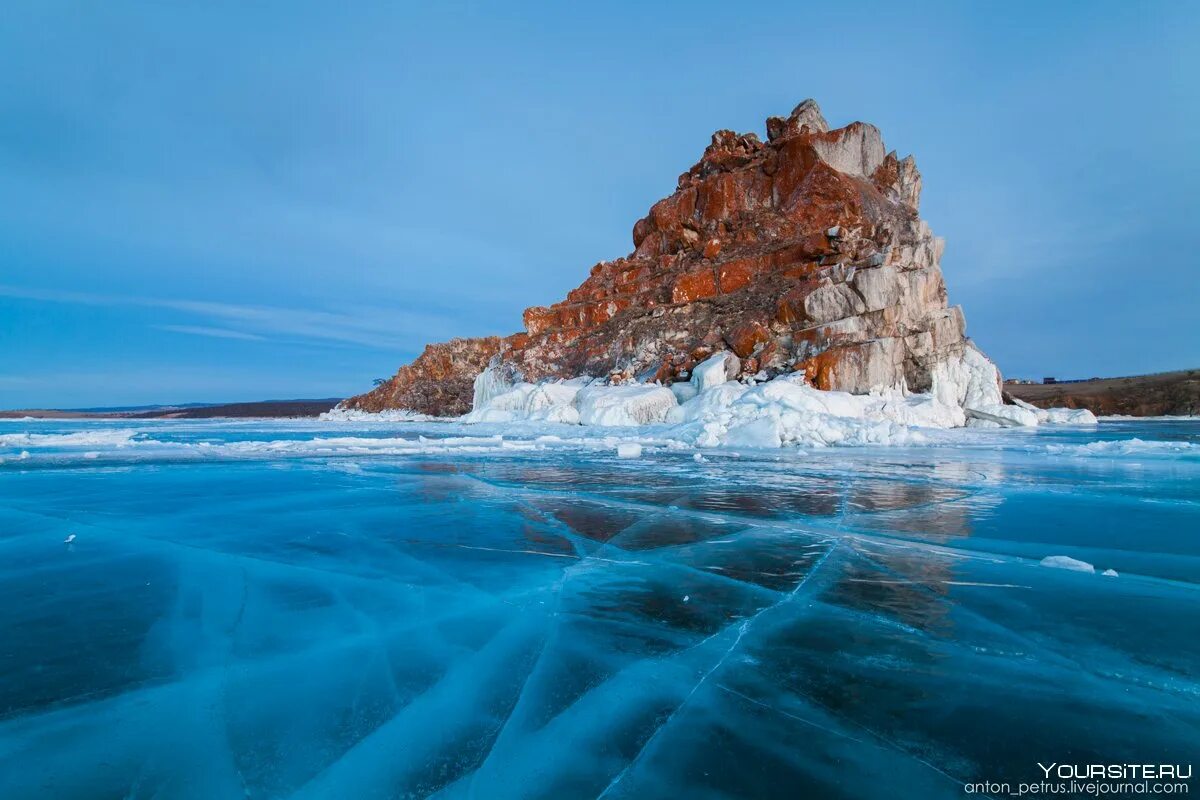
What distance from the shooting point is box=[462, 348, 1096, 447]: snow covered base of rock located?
1489 cm

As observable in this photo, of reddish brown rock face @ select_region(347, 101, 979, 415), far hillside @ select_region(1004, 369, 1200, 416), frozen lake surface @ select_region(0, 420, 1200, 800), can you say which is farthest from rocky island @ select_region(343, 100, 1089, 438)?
frozen lake surface @ select_region(0, 420, 1200, 800)

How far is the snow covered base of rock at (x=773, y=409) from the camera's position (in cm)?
1489

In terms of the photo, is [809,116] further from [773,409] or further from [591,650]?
[591,650]

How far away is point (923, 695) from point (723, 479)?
627cm

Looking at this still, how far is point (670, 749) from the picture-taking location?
176cm

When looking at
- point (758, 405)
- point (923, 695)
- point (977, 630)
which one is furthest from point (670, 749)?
point (758, 405)

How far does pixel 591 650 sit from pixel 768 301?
32.6m

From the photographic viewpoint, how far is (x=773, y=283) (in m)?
34.5

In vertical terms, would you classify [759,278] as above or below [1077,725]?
above

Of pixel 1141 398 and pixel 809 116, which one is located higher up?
pixel 809 116

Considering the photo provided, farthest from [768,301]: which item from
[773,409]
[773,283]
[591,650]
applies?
[591,650]

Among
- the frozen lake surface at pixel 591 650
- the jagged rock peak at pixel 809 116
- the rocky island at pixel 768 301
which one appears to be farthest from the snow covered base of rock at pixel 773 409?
the jagged rock peak at pixel 809 116

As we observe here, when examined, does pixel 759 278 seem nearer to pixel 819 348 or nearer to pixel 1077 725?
pixel 819 348

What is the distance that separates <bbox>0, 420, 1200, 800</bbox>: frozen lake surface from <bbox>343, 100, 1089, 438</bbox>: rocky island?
19745mm
